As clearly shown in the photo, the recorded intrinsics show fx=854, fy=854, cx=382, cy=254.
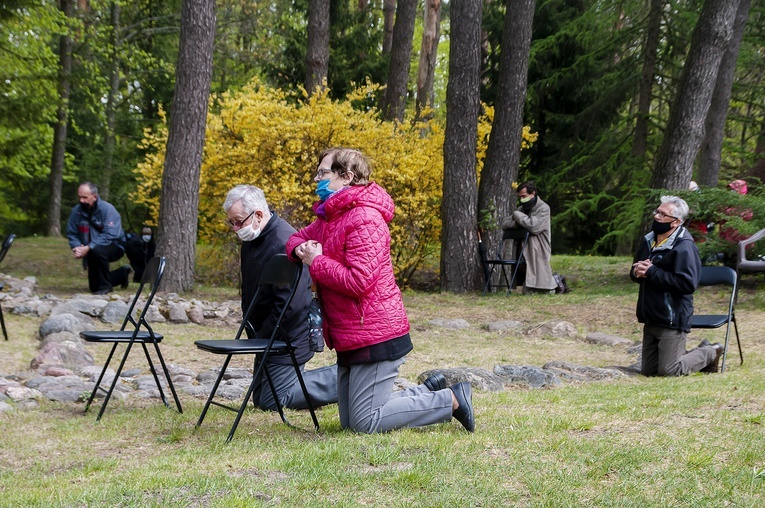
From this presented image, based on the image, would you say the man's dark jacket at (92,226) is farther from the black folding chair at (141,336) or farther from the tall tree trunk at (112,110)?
the tall tree trunk at (112,110)

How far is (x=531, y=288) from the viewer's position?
1371 centimetres

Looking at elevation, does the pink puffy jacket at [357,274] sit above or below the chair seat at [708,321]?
above

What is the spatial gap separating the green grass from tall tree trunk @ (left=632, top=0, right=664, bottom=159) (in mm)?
14535

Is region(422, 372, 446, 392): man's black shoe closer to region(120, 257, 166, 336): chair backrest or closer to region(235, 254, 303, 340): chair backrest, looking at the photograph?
region(235, 254, 303, 340): chair backrest

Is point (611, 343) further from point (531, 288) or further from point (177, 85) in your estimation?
point (177, 85)

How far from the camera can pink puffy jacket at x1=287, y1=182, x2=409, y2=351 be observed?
441 cm

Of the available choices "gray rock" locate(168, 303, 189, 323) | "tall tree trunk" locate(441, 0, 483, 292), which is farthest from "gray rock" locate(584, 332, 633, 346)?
"gray rock" locate(168, 303, 189, 323)

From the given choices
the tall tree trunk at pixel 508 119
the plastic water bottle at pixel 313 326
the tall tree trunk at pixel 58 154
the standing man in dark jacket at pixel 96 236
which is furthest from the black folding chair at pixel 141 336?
the tall tree trunk at pixel 58 154

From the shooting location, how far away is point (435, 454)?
412 cm

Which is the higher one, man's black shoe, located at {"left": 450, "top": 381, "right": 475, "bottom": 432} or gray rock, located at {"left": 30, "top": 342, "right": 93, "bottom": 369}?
man's black shoe, located at {"left": 450, "top": 381, "right": 475, "bottom": 432}

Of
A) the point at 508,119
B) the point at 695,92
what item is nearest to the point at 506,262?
the point at 508,119

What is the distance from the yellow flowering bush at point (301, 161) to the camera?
13852mm

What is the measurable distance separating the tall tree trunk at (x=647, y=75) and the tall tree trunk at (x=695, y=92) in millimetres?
6426

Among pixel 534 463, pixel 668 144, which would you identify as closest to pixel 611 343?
pixel 668 144
